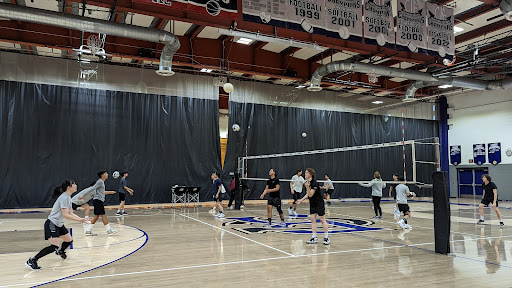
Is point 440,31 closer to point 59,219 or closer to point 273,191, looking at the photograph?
point 273,191

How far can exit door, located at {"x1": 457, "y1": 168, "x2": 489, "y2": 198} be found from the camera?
23844 millimetres

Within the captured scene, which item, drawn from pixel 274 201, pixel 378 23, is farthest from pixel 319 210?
pixel 378 23

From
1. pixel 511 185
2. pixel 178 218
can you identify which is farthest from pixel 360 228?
pixel 511 185

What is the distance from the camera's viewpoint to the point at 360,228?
35.6ft

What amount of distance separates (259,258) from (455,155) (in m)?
23.3

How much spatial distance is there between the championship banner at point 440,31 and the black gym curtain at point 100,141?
1158 cm

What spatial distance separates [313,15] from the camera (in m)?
9.30

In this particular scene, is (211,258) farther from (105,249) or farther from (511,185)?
(511,185)

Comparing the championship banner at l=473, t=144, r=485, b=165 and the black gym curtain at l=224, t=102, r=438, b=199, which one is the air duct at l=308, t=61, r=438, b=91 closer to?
the black gym curtain at l=224, t=102, r=438, b=199

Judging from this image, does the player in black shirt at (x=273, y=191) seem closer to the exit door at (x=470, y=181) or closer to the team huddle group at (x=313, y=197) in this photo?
the team huddle group at (x=313, y=197)

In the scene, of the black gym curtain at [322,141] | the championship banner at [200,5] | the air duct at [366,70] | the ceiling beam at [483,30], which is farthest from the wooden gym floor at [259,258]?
the black gym curtain at [322,141]

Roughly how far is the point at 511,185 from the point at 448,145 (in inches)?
195

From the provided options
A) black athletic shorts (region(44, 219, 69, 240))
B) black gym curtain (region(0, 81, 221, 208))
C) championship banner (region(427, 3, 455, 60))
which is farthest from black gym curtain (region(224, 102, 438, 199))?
black athletic shorts (region(44, 219, 69, 240))

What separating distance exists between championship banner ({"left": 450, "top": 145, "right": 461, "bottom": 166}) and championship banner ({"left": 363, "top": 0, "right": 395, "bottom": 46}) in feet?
60.5
